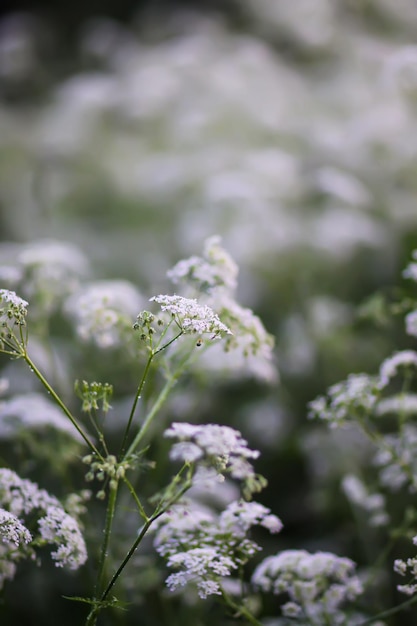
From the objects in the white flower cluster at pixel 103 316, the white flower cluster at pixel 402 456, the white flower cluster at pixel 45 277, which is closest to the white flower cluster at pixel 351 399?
the white flower cluster at pixel 402 456

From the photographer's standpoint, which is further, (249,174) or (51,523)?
(249,174)

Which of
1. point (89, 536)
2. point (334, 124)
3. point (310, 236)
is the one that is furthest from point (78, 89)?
point (89, 536)

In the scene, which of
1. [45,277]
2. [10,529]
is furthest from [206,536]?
[45,277]

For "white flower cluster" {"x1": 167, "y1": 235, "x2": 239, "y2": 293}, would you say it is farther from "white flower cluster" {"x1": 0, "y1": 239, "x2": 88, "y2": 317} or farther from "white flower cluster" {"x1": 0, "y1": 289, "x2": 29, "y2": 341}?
"white flower cluster" {"x1": 0, "y1": 239, "x2": 88, "y2": 317}

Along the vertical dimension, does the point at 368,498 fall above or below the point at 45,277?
below

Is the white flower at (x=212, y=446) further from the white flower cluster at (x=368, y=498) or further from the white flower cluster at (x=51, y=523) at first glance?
the white flower cluster at (x=368, y=498)

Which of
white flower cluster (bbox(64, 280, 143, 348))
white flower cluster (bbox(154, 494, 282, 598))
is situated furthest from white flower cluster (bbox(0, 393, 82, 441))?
white flower cluster (bbox(154, 494, 282, 598))

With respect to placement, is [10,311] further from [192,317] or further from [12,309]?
[192,317]
